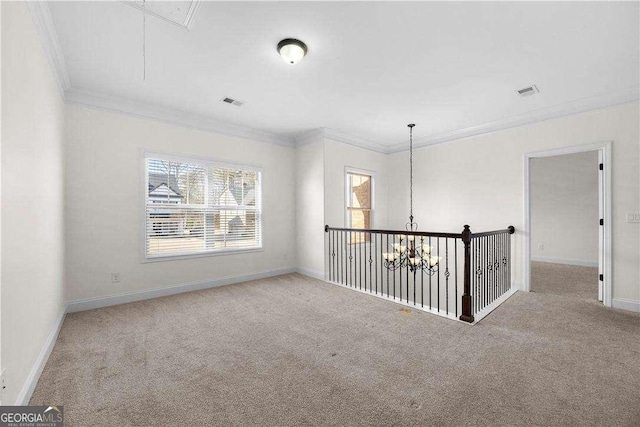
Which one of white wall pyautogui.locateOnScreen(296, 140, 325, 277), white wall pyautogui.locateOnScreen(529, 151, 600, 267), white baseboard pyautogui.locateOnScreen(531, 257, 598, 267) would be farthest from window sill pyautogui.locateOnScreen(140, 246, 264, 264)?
white baseboard pyautogui.locateOnScreen(531, 257, 598, 267)

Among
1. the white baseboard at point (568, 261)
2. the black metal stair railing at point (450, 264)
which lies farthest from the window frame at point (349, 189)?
the white baseboard at point (568, 261)

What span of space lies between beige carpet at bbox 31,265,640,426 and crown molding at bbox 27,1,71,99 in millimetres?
2564

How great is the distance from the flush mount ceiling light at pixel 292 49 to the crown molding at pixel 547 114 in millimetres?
3497

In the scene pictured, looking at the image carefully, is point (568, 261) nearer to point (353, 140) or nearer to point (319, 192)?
point (353, 140)

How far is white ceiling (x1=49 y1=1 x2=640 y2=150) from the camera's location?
215 cm

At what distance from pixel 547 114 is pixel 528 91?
889 millimetres

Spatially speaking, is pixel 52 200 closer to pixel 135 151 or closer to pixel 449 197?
pixel 135 151

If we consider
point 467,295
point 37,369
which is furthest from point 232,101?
point 467,295

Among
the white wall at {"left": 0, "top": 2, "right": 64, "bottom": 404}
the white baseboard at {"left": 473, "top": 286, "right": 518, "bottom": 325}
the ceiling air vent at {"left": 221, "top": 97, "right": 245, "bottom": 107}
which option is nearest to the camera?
the white wall at {"left": 0, "top": 2, "right": 64, "bottom": 404}

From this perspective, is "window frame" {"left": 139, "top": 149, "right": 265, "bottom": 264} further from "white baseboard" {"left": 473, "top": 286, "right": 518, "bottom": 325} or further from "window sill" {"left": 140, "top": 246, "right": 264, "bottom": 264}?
"white baseboard" {"left": 473, "top": 286, "right": 518, "bottom": 325}

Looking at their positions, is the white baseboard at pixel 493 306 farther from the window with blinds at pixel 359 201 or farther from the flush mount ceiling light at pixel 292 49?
the flush mount ceiling light at pixel 292 49

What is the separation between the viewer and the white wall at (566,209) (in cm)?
620

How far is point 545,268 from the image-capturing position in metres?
5.89

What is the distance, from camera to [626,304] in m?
3.41
